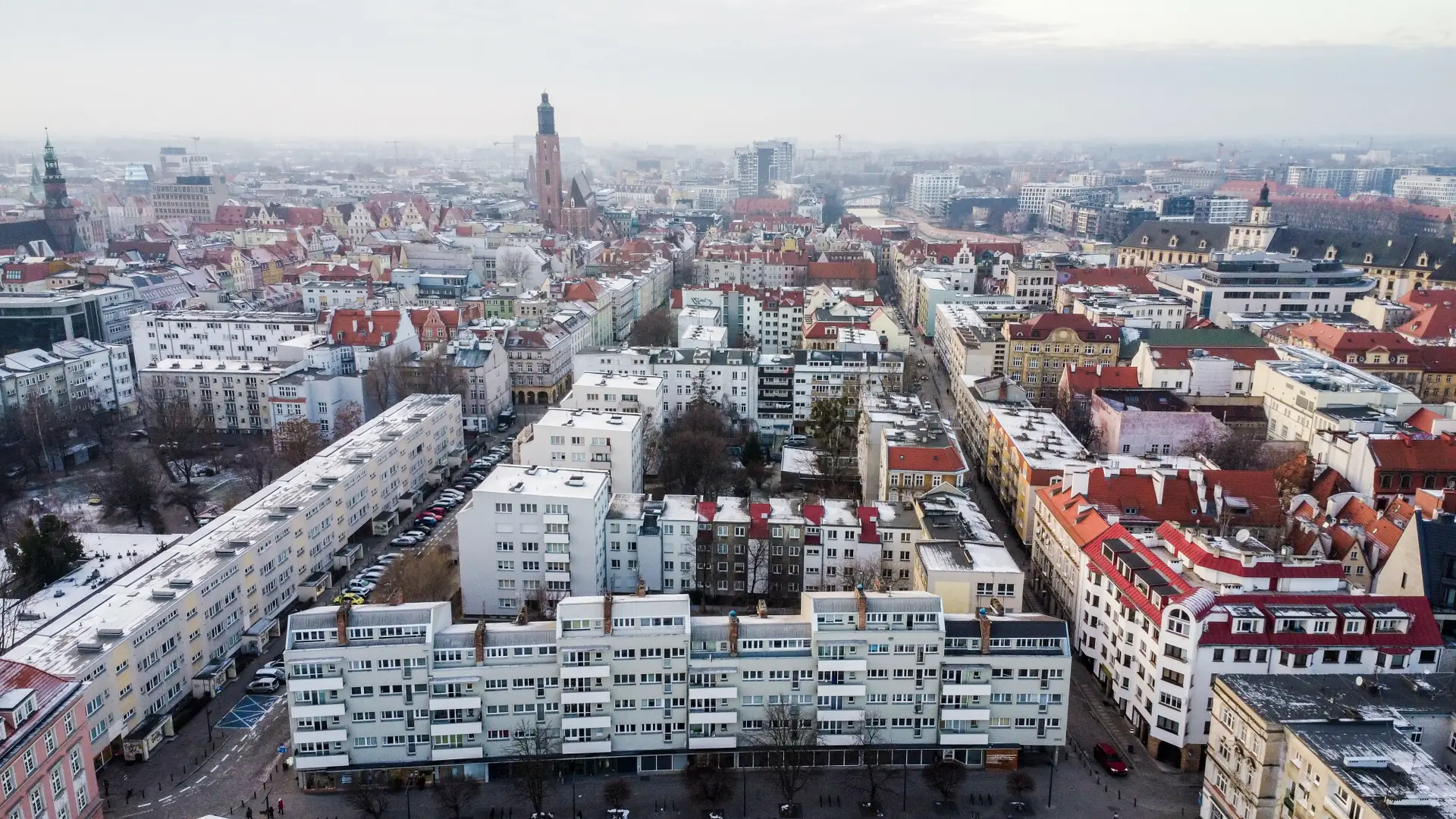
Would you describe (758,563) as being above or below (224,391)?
below

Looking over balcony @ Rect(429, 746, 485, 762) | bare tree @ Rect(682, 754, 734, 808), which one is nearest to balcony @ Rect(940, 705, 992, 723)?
bare tree @ Rect(682, 754, 734, 808)

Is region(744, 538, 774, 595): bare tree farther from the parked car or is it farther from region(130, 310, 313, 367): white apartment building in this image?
region(130, 310, 313, 367): white apartment building

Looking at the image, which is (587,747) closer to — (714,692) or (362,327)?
(714,692)

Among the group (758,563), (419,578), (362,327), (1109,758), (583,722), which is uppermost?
(362,327)

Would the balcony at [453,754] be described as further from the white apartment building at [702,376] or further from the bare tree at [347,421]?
the white apartment building at [702,376]

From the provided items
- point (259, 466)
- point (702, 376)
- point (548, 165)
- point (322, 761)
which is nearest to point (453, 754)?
point (322, 761)

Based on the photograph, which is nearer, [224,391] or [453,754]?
[453,754]
